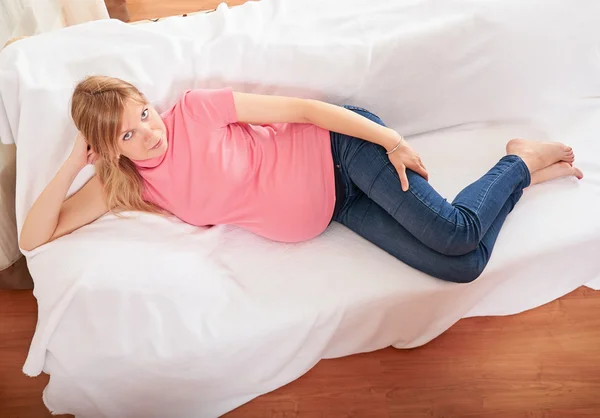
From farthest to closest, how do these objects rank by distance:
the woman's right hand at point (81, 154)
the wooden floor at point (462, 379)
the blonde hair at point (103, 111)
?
the wooden floor at point (462, 379) < the woman's right hand at point (81, 154) < the blonde hair at point (103, 111)

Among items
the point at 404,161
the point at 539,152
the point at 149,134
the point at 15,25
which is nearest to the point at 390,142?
the point at 404,161

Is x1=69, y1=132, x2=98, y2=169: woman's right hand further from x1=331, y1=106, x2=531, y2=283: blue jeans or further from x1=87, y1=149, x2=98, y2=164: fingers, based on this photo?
x1=331, y1=106, x2=531, y2=283: blue jeans

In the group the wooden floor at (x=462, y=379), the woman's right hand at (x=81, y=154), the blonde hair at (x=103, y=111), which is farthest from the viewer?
the wooden floor at (x=462, y=379)

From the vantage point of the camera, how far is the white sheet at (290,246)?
4.17 feet

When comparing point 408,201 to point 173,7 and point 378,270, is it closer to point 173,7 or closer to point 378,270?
point 378,270

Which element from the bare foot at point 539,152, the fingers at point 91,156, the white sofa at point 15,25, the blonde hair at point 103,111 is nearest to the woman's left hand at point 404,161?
the bare foot at point 539,152

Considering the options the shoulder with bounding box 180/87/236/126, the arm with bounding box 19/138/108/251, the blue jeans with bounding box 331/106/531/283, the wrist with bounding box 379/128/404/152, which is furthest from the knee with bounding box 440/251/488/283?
the arm with bounding box 19/138/108/251

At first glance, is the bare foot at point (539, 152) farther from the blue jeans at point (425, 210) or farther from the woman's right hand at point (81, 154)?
the woman's right hand at point (81, 154)

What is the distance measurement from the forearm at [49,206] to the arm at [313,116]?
0.45 meters

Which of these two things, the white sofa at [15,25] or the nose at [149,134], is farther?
the white sofa at [15,25]

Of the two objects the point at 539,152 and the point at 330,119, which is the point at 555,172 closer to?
the point at 539,152

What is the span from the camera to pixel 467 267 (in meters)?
1.33

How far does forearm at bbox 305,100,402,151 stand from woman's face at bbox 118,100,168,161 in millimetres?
372

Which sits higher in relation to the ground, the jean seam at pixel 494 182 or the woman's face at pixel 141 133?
the woman's face at pixel 141 133
